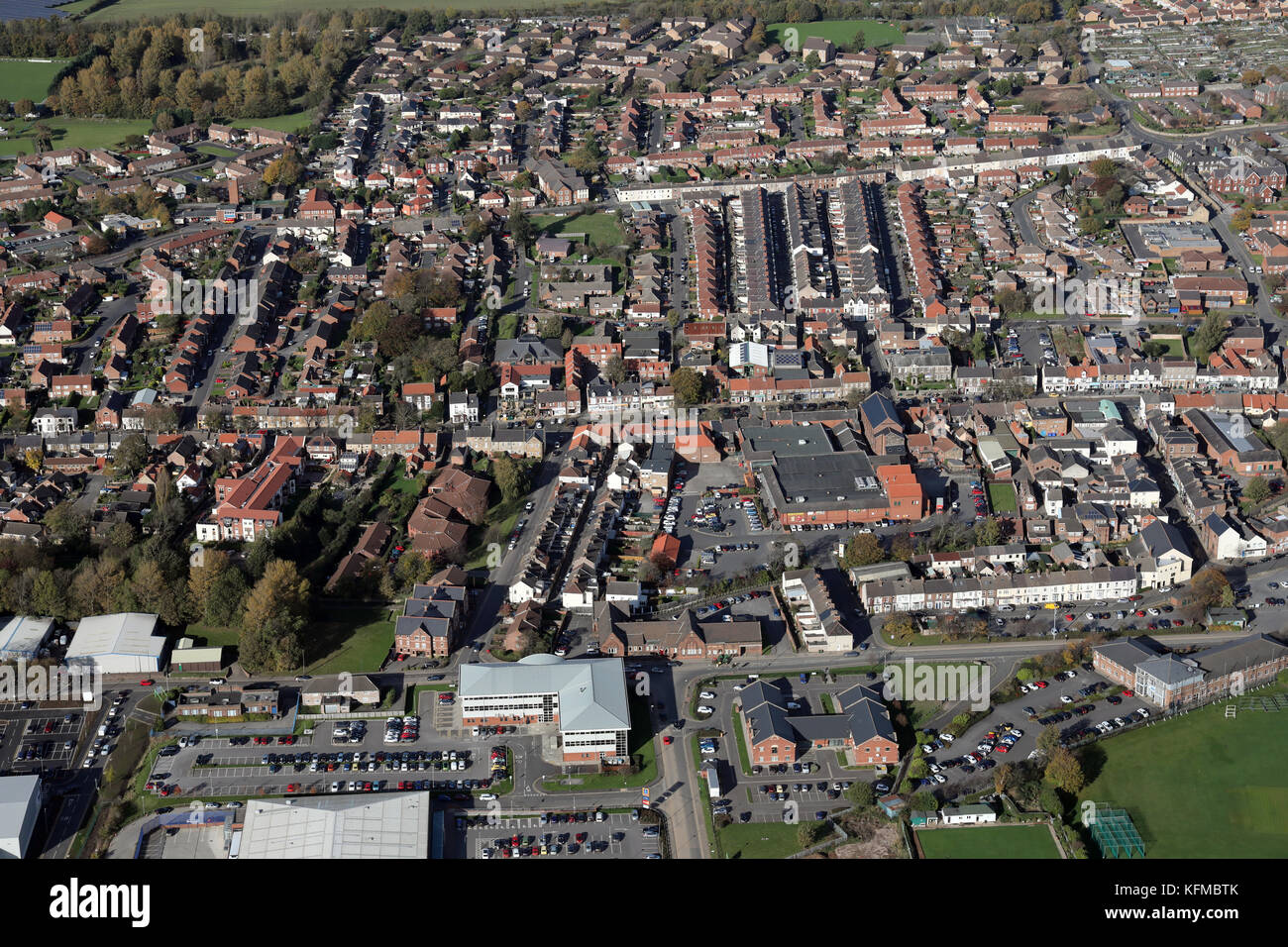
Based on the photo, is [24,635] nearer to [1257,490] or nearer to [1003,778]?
[1003,778]

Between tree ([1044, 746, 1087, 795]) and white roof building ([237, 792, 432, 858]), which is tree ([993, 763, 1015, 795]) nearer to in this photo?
tree ([1044, 746, 1087, 795])

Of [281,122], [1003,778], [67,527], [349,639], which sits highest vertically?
[1003,778]

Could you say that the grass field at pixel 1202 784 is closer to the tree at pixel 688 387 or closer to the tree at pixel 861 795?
the tree at pixel 861 795

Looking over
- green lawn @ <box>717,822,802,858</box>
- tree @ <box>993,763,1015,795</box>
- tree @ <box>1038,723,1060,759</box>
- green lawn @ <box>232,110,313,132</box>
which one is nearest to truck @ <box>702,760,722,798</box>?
green lawn @ <box>717,822,802,858</box>

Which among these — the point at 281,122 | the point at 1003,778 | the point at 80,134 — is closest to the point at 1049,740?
the point at 1003,778
